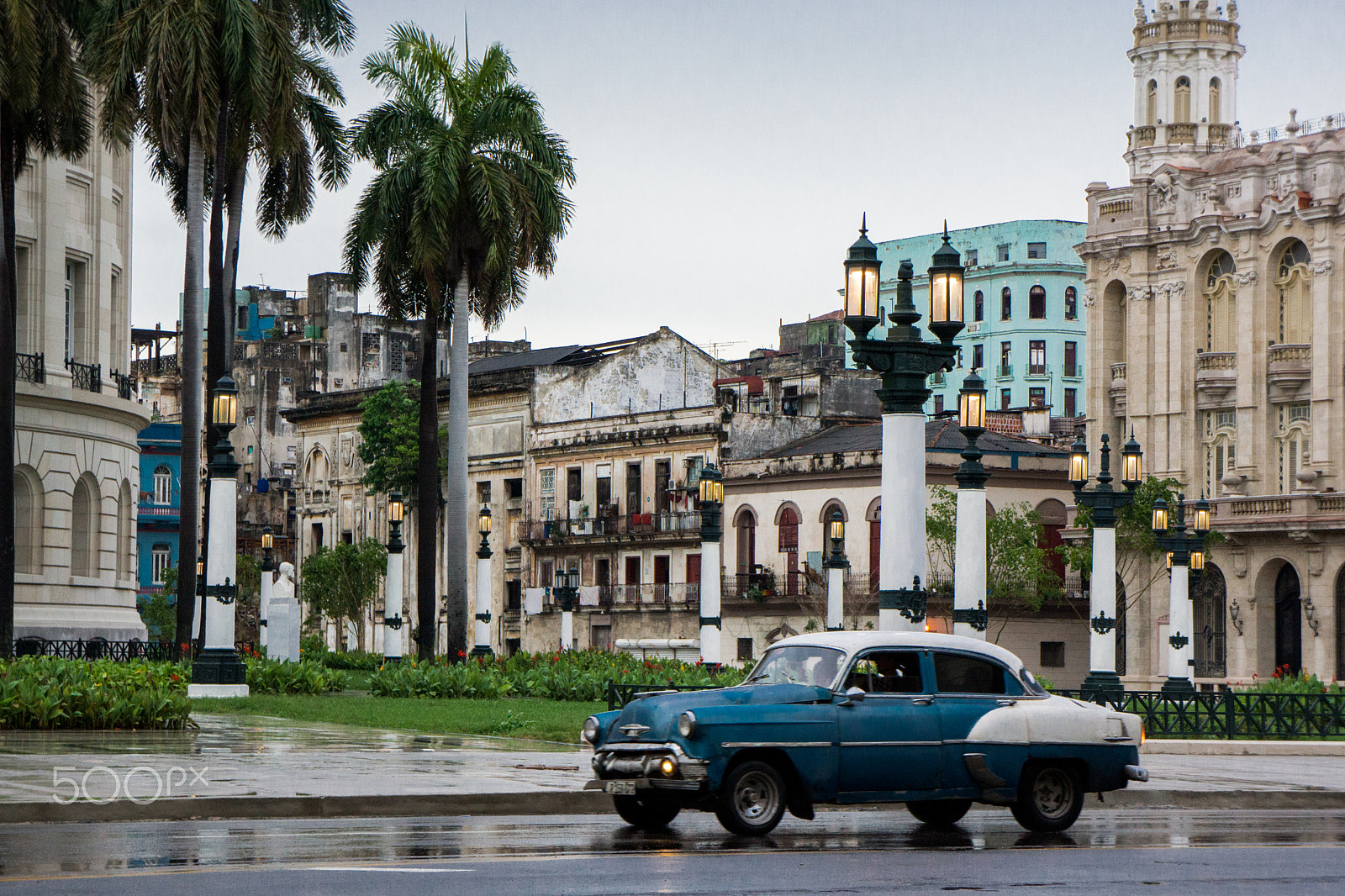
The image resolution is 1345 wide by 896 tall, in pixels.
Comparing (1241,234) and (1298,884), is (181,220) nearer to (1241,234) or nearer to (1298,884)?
(1241,234)

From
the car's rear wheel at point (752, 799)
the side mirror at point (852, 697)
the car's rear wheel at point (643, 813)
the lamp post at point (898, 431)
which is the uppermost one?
the lamp post at point (898, 431)

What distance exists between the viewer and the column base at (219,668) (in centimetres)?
3084

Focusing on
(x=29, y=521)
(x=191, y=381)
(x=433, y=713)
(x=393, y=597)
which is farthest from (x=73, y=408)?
(x=433, y=713)

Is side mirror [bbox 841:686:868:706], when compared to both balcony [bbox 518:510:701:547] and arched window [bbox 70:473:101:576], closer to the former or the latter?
arched window [bbox 70:473:101:576]

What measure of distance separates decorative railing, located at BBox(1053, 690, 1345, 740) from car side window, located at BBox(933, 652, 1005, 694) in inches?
510

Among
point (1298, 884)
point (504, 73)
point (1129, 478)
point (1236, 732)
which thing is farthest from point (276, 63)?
point (1298, 884)

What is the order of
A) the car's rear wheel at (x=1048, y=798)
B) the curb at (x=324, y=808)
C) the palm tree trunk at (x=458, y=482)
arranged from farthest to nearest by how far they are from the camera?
the palm tree trunk at (x=458, y=482) → the car's rear wheel at (x=1048, y=798) → the curb at (x=324, y=808)

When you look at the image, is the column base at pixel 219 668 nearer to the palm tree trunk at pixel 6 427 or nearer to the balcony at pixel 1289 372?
the palm tree trunk at pixel 6 427

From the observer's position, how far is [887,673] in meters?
15.5

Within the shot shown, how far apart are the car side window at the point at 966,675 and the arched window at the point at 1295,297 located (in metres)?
47.4

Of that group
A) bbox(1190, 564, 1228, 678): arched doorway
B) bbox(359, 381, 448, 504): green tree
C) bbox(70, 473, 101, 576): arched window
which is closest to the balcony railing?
bbox(359, 381, 448, 504): green tree

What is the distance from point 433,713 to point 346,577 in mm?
53550

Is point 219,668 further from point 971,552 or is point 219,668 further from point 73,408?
point 73,408

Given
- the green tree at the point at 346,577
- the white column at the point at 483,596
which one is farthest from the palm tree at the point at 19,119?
the green tree at the point at 346,577
